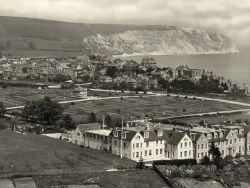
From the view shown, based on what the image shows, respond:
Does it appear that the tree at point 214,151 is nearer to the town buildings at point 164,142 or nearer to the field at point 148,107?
the town buildings at point 164,142

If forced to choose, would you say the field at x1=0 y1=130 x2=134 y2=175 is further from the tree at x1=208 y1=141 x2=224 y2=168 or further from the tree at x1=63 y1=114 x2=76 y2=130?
the tree at x1=63 y1=114 x2=76 y2=130

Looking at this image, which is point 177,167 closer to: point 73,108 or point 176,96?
point 73,108

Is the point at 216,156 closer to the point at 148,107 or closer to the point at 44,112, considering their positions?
the point at 44,112

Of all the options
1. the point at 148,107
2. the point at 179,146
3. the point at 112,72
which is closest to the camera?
the point at 179,146

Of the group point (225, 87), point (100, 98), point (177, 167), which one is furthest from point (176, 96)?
point (177, 167)

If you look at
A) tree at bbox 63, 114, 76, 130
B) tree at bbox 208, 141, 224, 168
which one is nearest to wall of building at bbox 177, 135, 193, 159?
tree at bbox 208, 141, 224, 168

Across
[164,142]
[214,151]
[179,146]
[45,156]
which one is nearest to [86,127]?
[164,142]
